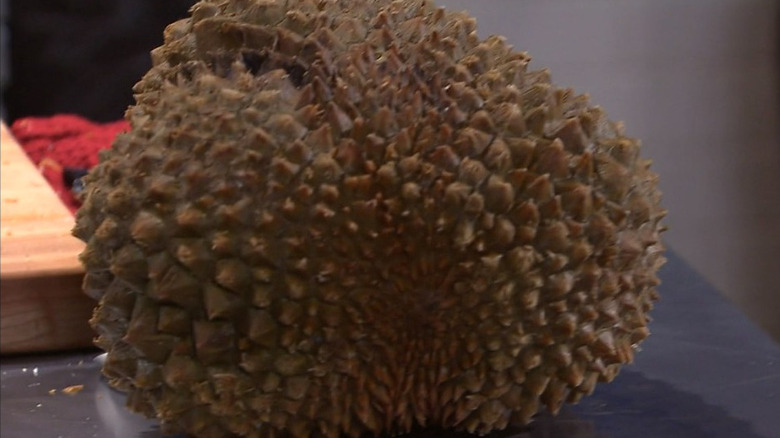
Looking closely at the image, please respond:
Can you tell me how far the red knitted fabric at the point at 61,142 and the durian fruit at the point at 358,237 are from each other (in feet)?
1.78

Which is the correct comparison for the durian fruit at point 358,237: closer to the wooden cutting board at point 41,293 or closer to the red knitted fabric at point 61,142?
the wooden cutting board at point 41,293

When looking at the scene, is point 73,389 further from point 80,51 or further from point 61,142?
point 80,51

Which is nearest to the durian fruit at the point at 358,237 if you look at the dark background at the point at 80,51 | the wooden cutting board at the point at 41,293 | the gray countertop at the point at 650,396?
the gray countertop at the point at 650,396

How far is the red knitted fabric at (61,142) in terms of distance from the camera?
1.11 m

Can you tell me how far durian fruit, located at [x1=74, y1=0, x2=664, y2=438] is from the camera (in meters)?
0.54

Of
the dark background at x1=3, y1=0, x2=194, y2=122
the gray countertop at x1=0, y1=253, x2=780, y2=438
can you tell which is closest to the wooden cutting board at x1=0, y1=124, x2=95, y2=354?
the gray countertop at x1=0, y1=253, x2=780, y2=438

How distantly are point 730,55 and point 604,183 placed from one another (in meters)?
1.16

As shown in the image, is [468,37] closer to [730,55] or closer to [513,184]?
[513,184]

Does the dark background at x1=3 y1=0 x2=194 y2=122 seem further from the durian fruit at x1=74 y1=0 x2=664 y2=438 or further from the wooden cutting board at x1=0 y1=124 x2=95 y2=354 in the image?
the durian fruit at x1=74 y1=0 x2=664 y2=438

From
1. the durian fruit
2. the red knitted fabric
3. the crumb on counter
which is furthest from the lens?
the red knitted fabric

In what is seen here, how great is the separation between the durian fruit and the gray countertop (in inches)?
2.8

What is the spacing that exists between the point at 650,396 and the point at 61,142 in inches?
32.9

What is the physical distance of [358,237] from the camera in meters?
0.54

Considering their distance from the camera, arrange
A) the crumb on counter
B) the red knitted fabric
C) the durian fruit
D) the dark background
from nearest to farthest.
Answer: the durian fruit < the crumb on counter < the red knitted fabric < the dark background
